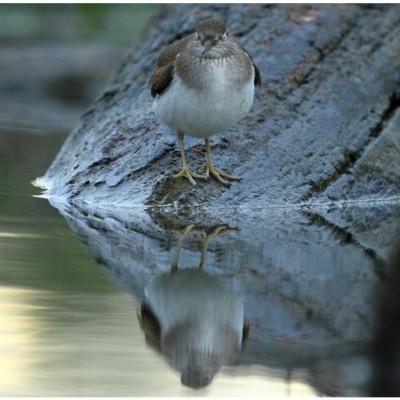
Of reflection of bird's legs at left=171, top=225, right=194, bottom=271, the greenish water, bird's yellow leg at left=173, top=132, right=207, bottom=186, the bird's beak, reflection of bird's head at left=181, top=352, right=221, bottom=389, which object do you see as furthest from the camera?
bird's yellow leg at left=173, top=132, right=207, bottom=186

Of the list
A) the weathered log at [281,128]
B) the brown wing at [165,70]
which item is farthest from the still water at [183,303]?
the brown wing at [165,70]

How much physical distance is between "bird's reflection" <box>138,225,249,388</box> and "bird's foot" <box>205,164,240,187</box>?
2159mm

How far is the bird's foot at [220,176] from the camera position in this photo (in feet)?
28.8

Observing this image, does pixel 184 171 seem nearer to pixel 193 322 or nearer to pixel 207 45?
pixel 207 45

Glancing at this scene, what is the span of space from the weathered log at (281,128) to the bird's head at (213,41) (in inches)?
48.3

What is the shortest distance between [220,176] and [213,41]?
132cm

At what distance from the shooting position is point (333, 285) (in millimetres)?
6445

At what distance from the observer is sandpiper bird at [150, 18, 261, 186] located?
7863 mm

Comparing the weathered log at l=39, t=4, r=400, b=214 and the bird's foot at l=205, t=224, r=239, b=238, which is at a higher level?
the weathered log at l=39, t=4, r=400, b=214

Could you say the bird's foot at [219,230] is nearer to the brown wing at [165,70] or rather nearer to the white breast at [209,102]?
the white breast at [209,102]

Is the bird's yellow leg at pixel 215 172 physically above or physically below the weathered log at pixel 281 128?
below

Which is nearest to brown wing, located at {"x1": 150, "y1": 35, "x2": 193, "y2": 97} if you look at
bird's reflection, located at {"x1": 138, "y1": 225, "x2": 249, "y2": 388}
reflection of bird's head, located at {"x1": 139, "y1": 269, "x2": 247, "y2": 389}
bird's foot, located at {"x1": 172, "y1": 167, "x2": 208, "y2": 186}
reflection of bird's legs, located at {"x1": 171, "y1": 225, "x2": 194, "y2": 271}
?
bird's foot, located at {"x1": 172, "y1": 167, "x2": 208, "y2": 186}

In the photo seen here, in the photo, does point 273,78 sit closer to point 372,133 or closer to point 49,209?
point 372,133

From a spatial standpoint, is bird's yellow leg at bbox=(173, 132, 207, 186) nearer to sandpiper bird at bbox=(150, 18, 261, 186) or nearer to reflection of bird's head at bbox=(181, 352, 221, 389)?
sandpiper bird at bbox=(150, 18, 261, 186)
